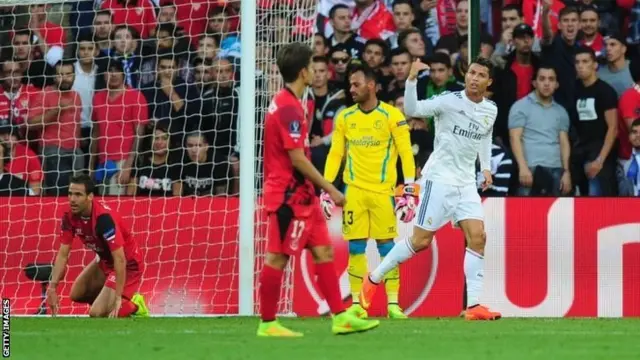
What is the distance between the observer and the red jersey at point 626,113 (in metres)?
14.4

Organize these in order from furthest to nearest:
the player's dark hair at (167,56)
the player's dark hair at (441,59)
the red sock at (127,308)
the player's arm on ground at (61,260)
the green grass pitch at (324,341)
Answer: the player's dark hair at (167,56) → the player's dark hair at (441,59) → the red sock at (127,308) → the player's arm on ground at (61,260) → the green grass pitch at (324,341)

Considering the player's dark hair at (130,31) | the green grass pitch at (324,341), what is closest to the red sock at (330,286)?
the green grass pitch at (324,341)

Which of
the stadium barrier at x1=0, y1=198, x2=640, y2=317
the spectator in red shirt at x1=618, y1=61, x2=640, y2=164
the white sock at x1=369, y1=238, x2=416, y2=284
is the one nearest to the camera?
the white sock at x1=369, y1=238, x2=416, y2=284

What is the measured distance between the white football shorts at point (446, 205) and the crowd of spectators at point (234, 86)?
2313 mm

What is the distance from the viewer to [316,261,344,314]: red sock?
30.7ft

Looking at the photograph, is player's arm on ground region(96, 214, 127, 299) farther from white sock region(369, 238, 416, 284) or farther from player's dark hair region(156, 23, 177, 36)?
player's dark hair region(156, 23, 177, 36)

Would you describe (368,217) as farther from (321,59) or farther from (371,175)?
(321,59)

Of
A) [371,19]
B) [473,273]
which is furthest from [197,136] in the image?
[473,273]

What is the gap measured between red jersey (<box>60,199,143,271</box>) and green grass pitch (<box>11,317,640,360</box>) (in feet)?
3.45

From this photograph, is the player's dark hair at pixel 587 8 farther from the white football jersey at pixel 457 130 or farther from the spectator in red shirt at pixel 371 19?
the white football jersey at pixel 457 130

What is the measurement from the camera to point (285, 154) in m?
9.36

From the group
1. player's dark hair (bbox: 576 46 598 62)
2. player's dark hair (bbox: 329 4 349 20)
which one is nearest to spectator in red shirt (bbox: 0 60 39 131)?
player's dark hair (bbox: 329 4 349 20)

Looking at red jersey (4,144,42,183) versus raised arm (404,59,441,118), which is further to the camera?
red jersey (4,144,42,183)

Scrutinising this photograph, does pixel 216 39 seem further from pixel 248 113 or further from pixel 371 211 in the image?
pixel 371 211
